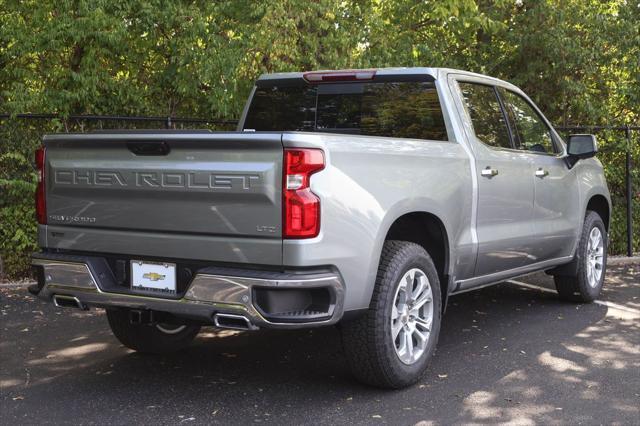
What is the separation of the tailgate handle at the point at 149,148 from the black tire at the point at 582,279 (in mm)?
4233

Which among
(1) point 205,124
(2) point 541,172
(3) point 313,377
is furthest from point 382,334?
(1) point 205,124

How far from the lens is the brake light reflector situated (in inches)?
229

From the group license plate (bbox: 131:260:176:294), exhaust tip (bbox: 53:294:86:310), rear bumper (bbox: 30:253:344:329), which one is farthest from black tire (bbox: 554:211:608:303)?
exhaust tip (bbox: 53:294:86:310)

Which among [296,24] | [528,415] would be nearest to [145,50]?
[296,24]

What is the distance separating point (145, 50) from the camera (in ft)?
33.0

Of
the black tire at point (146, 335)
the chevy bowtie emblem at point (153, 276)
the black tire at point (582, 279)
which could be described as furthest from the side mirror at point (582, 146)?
the chevy bowtie emblem at point (153, 276)

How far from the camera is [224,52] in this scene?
887cm

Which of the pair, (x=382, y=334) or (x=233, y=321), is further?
(x=382, y=334)

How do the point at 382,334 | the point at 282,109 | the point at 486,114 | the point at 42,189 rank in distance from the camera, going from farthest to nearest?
the point at 282,109 → the point at 486,114 → the point at 42,189 → the point at 382,334

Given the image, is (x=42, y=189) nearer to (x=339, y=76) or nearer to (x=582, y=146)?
(x=339, y=76)

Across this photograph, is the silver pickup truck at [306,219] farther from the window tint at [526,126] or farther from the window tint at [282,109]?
the window tint at [526,126]

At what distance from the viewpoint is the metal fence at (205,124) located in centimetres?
895

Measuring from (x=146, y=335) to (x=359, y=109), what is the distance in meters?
2.14

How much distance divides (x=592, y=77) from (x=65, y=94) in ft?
23.1
